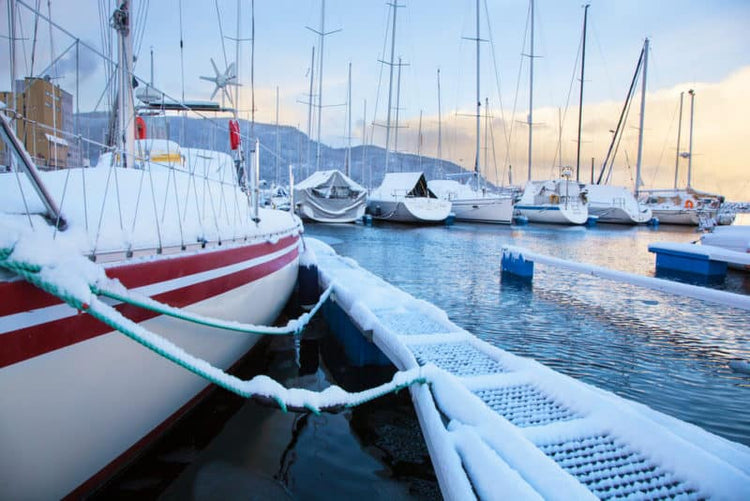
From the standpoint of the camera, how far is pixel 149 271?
2.69 metres

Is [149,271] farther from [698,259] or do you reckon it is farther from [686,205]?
[686,205]

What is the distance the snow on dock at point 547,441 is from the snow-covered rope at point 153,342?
469 millimetres

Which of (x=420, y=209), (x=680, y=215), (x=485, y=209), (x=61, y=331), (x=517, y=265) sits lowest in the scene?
(x=517, y=265)

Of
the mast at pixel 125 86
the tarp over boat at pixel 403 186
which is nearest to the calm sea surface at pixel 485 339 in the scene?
the mast at pixel 125 86

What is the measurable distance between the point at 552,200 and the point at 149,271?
41.8 metres

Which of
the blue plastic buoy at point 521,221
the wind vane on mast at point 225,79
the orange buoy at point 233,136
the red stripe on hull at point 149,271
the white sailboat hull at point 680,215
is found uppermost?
the wind vane on mast at point 225,79

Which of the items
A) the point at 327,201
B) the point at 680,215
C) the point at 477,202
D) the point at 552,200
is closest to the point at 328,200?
the point at 327,201

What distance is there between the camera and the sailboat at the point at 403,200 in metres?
32.7

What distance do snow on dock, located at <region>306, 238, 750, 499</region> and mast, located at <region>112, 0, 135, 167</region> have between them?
3264 mm

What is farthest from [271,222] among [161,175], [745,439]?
[745,439]

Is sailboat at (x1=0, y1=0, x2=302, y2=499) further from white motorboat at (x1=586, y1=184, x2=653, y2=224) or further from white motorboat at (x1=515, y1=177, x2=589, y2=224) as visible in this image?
white motorboat at (x1=586, y1=184, x2=653, y2=224)

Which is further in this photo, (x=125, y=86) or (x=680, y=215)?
(x=680, y=215)

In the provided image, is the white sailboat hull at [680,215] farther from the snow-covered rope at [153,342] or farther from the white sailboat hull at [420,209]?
the snow-covered rope at [153,342]

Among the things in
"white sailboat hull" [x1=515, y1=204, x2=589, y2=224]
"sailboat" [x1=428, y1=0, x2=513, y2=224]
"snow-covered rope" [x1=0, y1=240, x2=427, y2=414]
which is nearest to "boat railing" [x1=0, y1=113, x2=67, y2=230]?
"snow-covered rope" [x1=0, y1=240, x2=427, y2=414]
